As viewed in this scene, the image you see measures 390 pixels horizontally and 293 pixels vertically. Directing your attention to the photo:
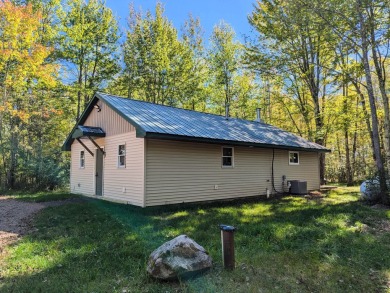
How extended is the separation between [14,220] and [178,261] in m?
6.17

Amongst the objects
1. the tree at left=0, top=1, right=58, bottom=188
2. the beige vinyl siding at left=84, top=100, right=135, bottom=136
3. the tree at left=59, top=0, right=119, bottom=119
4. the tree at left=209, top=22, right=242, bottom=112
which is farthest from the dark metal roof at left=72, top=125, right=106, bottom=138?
the tree at left=209, top=22, right=242, bottom=112

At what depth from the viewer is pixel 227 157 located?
11.0 meters

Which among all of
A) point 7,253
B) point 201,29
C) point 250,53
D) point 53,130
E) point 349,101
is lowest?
point 7,253

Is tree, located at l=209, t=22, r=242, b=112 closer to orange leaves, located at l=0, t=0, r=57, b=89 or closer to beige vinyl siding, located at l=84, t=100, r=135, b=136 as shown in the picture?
orange leaves, located at l=0, t=0, r=57, b=89

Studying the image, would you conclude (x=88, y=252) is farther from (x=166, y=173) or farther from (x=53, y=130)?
(x=53, y=130)

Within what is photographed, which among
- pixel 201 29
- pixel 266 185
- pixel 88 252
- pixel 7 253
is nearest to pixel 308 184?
pixel 266 185

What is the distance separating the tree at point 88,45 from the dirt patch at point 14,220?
424 inches

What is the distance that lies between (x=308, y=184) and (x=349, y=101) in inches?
272

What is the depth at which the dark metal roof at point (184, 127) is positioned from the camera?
28.7ft

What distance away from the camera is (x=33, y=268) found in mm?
4180

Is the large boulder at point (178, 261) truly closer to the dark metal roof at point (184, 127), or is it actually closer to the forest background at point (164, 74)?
the dark metal roof at point (184, 127)

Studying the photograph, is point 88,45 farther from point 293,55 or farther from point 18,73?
point 293,55

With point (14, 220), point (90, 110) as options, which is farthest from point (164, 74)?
point (14, 220)

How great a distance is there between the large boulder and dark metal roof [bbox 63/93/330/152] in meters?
4.69
